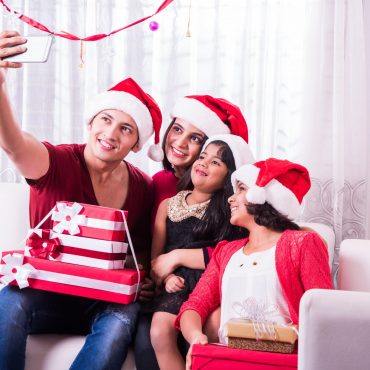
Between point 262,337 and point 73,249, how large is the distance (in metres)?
0.65

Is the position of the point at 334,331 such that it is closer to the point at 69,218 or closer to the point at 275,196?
the point at 275,196

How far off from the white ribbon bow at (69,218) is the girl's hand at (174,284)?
0.98ft

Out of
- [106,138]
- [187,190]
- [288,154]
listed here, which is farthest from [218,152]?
[288,154]

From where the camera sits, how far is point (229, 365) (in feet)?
5.09

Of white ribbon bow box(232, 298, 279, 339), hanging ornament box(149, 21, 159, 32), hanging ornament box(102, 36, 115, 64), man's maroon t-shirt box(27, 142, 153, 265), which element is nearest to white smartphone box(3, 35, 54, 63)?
man's maroon t-shirt box(27, 142, 153, 265)

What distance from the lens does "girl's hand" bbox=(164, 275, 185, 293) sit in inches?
78.0

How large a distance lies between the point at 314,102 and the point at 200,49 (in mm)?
503

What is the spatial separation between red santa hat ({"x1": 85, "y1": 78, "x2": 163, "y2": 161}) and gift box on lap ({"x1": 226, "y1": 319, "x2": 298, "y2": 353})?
0.81 metres

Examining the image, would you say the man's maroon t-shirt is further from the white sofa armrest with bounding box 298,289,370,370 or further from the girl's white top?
the white sofa armrest with bounding box 298,289,370,370

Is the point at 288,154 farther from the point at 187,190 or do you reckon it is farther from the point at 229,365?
the point at 229,365

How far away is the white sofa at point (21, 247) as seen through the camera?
183cm

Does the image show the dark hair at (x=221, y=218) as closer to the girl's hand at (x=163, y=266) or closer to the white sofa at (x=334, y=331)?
the girl's hand at (x=163, y=266)

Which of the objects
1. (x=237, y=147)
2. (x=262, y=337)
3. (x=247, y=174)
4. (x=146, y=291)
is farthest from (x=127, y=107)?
(x=262, y=337)

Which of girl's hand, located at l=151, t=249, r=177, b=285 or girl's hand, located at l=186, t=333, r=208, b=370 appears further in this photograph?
girl's hand, located at l=151, t=249, r=177, b=285
